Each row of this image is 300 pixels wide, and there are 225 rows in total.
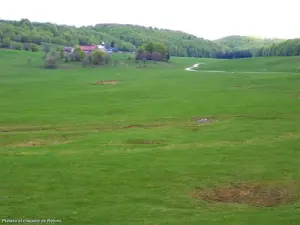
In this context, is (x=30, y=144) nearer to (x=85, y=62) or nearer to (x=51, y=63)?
(x=51, y=63)

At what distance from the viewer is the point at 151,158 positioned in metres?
44.8

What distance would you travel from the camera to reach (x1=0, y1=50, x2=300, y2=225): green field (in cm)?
3058

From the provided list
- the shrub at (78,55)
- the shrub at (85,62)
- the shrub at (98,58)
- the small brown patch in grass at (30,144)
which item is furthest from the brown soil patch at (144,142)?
the shrub at (78,55)

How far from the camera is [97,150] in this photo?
48.8 m

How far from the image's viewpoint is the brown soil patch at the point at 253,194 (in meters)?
34.1

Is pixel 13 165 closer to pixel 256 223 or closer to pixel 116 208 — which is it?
pixel 116 208

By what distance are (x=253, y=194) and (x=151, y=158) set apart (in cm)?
1219

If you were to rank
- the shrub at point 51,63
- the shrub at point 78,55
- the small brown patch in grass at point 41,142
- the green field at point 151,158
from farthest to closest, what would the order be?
the shrub at point 78,55 < the shrub at point 51,63 < the small brown patch in grass at point 41,142 < the green field at point 151,158

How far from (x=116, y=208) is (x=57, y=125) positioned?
3924 centimetres

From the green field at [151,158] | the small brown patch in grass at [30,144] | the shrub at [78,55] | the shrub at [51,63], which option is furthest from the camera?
the shrub at [78,55]

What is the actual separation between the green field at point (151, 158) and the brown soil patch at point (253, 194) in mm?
79

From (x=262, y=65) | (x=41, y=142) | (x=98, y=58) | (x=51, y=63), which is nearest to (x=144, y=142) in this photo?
(x=41, y=142)

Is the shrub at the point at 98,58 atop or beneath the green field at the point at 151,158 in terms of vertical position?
atop

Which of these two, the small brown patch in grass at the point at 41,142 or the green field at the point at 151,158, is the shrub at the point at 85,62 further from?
the small brown patch in grass at the point at 41,142
